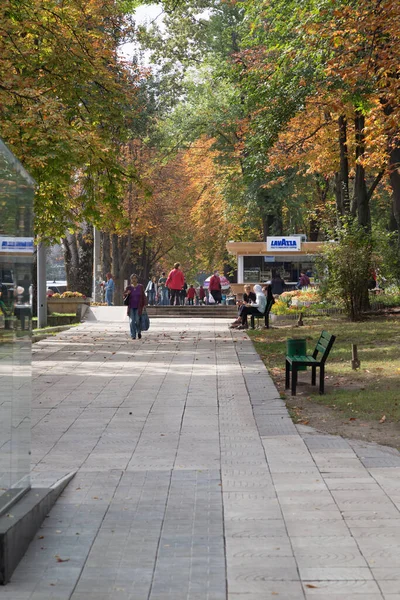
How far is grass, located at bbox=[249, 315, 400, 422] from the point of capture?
39.4ft

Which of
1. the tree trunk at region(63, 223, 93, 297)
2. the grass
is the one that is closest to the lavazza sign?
the tree trunk at region(63, 223, 93, 297)

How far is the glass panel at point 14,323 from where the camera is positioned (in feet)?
18.0

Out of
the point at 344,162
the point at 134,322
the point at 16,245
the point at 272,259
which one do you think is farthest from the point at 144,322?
the point at 272,259

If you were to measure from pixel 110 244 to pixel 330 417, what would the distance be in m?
45.5

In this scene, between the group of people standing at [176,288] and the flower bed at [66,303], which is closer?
the flower bed at [66,303]

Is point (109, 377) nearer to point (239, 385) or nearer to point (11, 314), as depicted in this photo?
point (239, 385)

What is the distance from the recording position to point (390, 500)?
6977 millimetres

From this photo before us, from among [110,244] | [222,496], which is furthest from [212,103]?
[222,496]

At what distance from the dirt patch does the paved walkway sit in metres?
0.25

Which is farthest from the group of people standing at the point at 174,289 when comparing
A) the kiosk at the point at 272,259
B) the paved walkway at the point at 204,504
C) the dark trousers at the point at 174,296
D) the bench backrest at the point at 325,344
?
the paved walkway at the point at 204,504

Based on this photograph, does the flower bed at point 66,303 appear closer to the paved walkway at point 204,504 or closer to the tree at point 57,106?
the tree at point 57,106

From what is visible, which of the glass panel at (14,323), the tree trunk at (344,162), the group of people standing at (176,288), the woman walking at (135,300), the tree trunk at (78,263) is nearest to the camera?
the glass panel at (14,323)

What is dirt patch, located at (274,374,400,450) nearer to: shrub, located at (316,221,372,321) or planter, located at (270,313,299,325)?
shrub, located at (316,221,372,321)

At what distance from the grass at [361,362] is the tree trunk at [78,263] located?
60.0 ft
